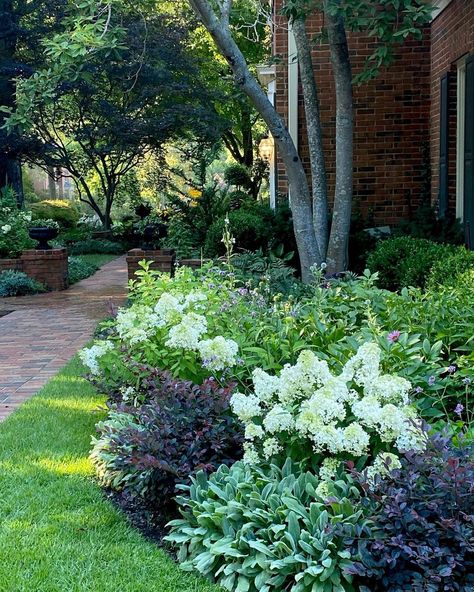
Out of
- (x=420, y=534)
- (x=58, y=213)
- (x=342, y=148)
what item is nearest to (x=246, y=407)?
(x=420, y=534)

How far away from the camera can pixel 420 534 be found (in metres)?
2.62

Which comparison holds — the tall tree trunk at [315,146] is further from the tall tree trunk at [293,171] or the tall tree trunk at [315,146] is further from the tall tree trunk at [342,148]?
the tall tree trunk at [293,171]

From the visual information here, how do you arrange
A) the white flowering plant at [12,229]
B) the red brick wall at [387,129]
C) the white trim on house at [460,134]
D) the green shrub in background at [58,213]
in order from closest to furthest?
the white trim on house at [460,134], the red brick wall at [387,129], the white flowering plant at [12,229], the green shrub in background at [58,213]

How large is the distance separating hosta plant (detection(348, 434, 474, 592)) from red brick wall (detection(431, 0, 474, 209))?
6.48 meters

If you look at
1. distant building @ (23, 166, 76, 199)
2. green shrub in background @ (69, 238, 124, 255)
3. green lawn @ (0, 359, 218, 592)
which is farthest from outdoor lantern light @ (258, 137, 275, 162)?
→ distant building @ (23, 166, 76, 199)

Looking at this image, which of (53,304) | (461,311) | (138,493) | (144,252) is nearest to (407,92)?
(144,252)

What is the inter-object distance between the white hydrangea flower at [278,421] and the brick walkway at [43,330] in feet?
8.57

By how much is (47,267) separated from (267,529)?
10.1 meters

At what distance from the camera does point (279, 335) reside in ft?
13.7

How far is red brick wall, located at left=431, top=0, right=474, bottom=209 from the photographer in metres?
8.26

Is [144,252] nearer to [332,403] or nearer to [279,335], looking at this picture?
[279,335]

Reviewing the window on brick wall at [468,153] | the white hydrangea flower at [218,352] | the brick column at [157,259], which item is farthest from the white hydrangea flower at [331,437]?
the brick column at [157,259]

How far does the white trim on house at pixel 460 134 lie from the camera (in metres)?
8.70

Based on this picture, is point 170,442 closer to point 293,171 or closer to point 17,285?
point 293,171
